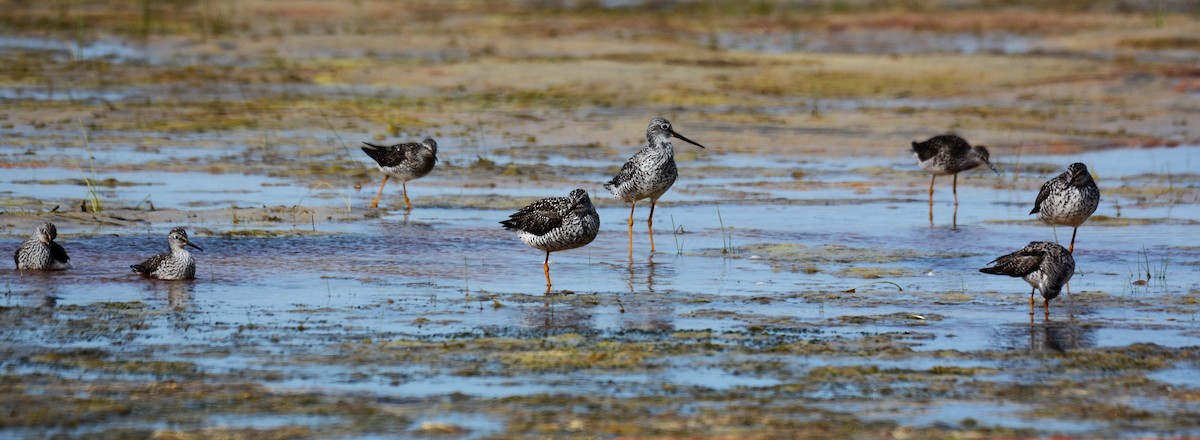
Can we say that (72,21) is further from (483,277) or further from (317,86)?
(483,277)

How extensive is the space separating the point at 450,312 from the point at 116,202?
6227 millimetres

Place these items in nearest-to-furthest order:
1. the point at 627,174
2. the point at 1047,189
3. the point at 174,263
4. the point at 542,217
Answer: the point at 174,263, the point at 542,217, the point at 1047,189, the point at 627,174

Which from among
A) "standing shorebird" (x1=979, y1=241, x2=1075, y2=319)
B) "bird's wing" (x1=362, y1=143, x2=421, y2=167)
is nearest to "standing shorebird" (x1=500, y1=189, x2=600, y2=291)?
"standing shorebird" (x1=979, y1=241, x2=1075, y2=319)

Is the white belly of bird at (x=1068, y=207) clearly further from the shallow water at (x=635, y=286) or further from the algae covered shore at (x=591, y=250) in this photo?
the algae covered shore at (x=591, y=250)

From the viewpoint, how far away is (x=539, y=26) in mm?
40000

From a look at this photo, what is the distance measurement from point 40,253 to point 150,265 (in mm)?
778

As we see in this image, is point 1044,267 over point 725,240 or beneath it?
beneath

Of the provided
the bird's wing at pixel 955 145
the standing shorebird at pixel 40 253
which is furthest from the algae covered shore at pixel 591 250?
the bird's wing at pixel 955 145

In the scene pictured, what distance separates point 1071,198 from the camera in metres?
13.4

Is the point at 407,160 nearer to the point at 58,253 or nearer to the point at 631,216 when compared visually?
the point at 631,216

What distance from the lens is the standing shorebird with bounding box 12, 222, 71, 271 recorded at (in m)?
11.6

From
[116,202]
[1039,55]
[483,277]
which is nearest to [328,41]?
[1039,55]

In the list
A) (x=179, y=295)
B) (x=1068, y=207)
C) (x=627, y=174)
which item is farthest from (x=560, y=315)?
(x=1068, y=207)

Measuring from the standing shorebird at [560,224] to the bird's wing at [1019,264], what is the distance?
2900 millimetres
